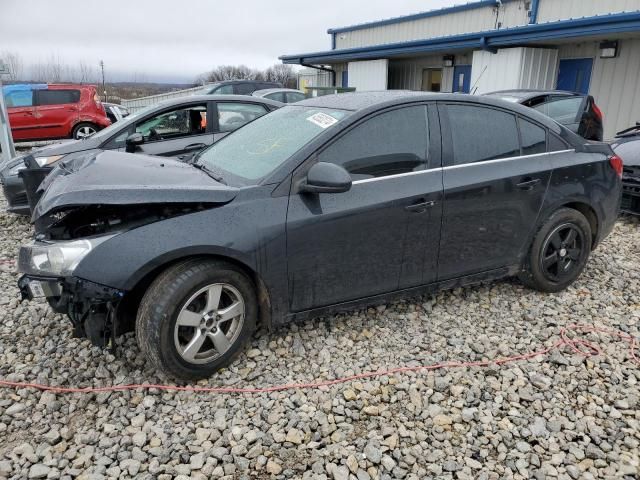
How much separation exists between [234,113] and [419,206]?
144 inches

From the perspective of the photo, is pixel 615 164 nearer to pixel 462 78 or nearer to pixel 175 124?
pixel 175 124

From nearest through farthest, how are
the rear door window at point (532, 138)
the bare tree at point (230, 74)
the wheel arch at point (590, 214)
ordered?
the rear door window at point (532, 138), the wheel arch at point (590, 214), the bare tree at point (230, 74)

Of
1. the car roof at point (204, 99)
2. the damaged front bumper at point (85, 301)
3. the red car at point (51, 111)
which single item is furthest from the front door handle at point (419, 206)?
the red car at point (51, 111)

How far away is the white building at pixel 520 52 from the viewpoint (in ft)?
35.3

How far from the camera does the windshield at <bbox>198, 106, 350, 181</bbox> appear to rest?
305cm

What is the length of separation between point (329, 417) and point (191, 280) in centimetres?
105

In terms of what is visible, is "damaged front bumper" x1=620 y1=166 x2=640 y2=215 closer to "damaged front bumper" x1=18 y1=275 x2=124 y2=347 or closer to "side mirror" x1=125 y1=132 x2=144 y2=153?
"side mirror" x1=125 y1=132 x2=144 y2=153

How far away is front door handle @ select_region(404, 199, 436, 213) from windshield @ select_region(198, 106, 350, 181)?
0.72 meters

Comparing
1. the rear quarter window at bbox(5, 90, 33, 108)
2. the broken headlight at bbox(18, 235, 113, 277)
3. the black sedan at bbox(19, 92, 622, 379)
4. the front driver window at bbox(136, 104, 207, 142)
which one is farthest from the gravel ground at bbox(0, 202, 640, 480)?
the rear quarter window at bbox(5, 90, 33, 108)

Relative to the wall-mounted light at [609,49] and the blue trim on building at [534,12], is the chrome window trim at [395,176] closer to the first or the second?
the wall-mounted light at [609,49]

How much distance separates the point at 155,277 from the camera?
8.84 feet

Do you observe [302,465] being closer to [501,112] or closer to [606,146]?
[501,112]

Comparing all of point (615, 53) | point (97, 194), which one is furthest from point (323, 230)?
point (615, 53)

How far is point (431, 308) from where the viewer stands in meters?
3.78
